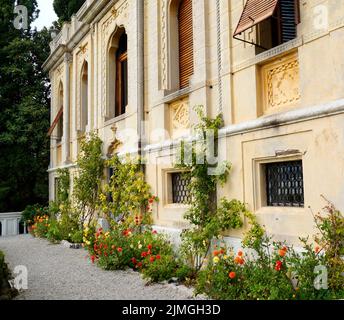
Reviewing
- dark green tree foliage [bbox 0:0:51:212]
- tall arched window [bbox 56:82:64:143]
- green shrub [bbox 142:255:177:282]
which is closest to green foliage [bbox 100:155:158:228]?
green shrub [bbox 142:255:177:282]

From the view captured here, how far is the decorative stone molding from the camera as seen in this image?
569cm

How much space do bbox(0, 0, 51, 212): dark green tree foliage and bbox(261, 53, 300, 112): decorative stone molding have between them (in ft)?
44.7

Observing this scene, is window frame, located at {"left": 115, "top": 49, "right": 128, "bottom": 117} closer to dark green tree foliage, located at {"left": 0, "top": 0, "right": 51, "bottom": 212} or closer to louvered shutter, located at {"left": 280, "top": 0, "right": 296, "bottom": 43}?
louvered shutter, located at {"left": 280, "top": 0, "right": 296, "bottom": 43}

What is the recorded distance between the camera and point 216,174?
6.75 m

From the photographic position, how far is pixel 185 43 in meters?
8.55

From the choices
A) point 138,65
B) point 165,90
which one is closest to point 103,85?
point 138,65

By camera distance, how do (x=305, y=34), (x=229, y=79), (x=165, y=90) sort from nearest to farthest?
(x=305, y=34), (x=229, y=79), (x=165, y=90)

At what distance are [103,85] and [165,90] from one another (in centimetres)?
386

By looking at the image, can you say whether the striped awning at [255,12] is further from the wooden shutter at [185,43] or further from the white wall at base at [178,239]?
the white wall at base at [178,239]

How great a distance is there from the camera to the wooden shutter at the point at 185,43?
329 inches

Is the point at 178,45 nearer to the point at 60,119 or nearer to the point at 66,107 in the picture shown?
the point at 66,107

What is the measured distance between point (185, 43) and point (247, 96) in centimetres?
281
